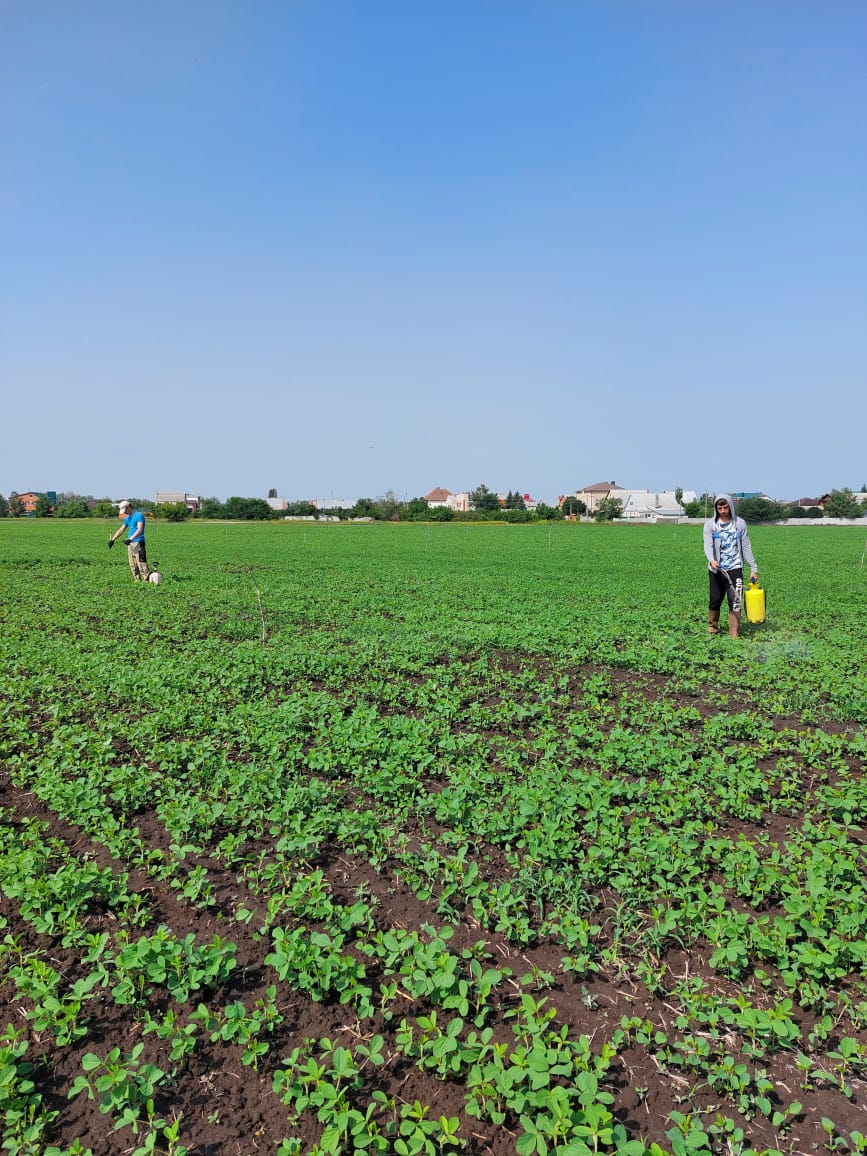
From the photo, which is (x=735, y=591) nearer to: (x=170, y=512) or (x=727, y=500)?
(x=727, y=500)

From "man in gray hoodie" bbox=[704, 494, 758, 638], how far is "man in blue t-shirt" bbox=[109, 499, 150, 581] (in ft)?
39.6

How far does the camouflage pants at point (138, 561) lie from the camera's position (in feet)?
58.1

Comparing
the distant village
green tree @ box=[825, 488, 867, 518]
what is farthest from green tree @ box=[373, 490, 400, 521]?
green tree @ box=[825, 488, 867, 518]

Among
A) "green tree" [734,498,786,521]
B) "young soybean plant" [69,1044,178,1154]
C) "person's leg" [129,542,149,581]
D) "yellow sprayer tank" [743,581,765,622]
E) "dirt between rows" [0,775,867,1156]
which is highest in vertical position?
"green tree" [734,498,786,521]

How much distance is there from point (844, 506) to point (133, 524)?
108 m

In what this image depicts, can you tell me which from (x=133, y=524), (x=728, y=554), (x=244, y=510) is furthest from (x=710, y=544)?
(x=244, y=510)

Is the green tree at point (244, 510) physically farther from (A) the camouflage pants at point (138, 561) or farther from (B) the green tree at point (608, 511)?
(A) the camouflage pants at point (138, 561)

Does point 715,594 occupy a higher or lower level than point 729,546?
lower

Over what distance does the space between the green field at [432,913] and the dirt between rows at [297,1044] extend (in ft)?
0.04

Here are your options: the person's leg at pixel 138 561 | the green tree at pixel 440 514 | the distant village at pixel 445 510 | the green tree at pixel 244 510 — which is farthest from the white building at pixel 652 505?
the person's leg at pixel 138 561

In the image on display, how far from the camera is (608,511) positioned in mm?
101750

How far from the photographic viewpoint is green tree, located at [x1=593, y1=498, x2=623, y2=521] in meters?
100

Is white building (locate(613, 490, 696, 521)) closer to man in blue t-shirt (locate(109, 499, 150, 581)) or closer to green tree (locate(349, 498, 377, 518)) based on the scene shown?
green tree (locate(349, 498, 377, 518))

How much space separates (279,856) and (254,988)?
974 mm
